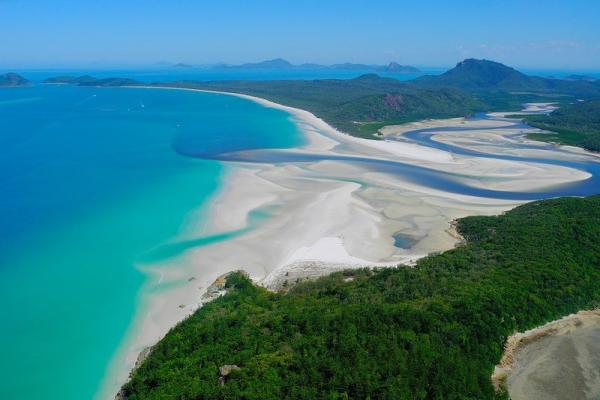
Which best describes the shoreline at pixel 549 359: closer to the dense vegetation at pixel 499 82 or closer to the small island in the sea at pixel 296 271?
the small island in the sea at pixel 296 271

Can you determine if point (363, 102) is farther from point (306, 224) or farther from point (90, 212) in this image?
point (90, 212)

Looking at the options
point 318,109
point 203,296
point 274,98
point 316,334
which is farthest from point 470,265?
point 274,98

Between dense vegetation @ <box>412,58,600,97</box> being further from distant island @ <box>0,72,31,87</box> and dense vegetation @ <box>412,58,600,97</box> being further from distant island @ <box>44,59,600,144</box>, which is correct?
distant island @ <box>0,72,31,87</box>

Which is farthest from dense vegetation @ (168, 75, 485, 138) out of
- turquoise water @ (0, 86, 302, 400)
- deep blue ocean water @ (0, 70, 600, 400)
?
turquoise water @ (0, 86, 302, 400)

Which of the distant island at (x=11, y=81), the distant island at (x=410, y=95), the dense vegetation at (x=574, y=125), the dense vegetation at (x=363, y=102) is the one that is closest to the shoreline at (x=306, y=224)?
the dense vegetation at (x=574, y=125)

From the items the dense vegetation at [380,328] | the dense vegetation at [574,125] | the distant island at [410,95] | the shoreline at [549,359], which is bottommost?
the shoreline at [549,359]

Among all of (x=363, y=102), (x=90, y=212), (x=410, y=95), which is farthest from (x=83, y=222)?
(x=410, y=95)
